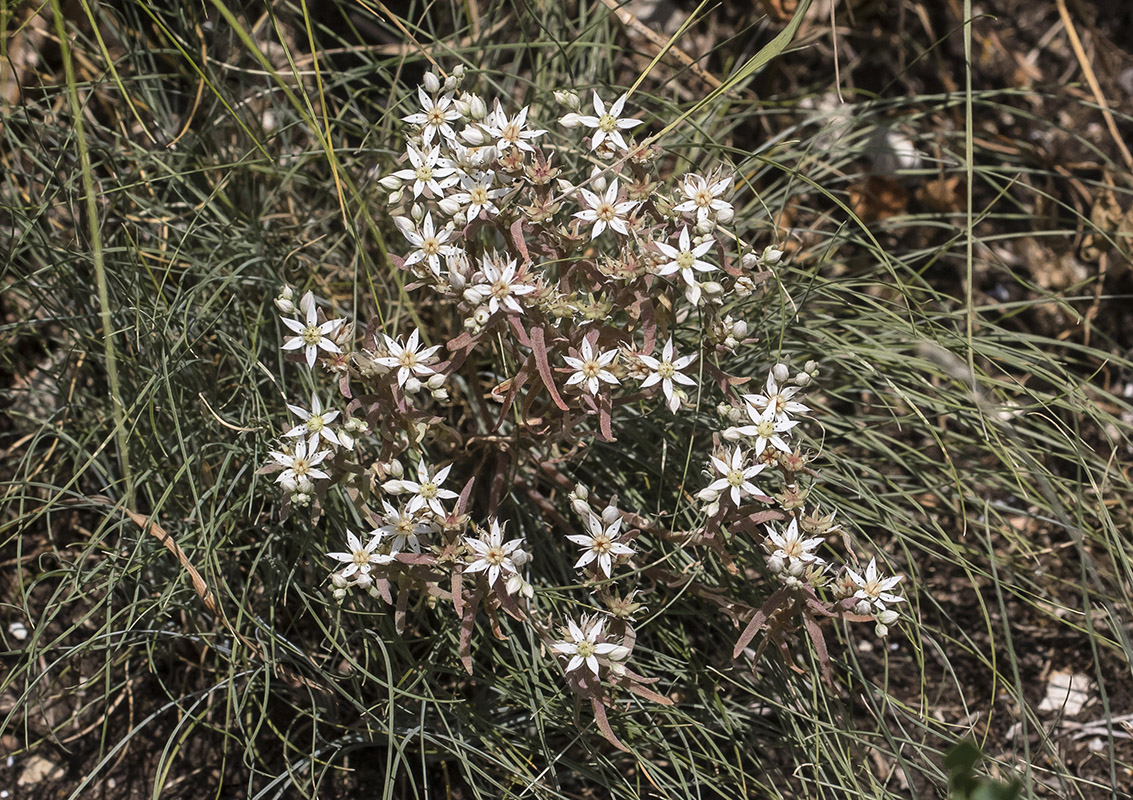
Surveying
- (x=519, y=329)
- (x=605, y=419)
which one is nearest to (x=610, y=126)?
(x=519, y=329)

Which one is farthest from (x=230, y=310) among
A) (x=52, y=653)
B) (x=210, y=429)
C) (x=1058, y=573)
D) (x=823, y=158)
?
(x=1058, y=573)

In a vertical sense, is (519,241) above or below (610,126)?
below

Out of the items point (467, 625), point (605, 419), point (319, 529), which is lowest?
point (319, 529)

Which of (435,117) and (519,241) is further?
(435,117)

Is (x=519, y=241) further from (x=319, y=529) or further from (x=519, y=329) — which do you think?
(x=319, y=529)

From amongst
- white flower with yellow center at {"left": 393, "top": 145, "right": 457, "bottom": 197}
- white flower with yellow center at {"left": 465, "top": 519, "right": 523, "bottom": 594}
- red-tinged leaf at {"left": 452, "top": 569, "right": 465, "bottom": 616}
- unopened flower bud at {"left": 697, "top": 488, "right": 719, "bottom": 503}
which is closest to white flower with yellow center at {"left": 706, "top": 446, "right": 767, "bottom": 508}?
unopened flower bud at {"left": 697, "top": 488, "right": 719, "bottom": 503}

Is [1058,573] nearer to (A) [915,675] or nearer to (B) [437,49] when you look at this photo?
(A) [915,675]

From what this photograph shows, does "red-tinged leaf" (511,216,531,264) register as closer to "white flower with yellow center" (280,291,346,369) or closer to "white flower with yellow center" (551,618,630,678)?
"white flower with yellow center" (280,291,346,369)
